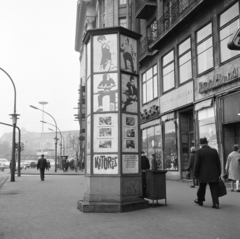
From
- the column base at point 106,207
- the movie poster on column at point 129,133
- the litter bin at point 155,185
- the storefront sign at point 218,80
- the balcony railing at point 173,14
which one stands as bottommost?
the column base at point 106,207

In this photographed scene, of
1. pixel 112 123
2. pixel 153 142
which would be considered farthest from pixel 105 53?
pixel 153 142

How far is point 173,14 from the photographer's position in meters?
22.3

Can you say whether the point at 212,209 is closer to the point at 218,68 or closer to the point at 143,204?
the point at 143,204

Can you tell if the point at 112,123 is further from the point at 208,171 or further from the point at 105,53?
the point at 208,171

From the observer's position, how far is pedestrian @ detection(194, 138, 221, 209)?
9.77m

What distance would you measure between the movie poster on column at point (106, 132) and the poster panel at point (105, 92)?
0.69 feet

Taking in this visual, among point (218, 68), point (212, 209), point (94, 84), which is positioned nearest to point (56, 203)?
Answer: point (94, 84)

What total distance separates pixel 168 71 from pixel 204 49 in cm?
473

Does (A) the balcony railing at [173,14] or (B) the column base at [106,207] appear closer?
(B) the column base at [106,207]

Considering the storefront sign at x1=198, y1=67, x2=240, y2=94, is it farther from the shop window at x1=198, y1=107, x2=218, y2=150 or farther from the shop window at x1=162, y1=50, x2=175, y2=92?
the shop window at x1=162, y1=50, x2=175, y2=92

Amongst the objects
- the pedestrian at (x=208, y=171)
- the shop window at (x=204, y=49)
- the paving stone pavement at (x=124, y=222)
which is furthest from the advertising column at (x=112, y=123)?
the shop window at (x=204, y=49)

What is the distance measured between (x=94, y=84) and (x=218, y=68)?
8955mm

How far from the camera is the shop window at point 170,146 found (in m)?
22.2

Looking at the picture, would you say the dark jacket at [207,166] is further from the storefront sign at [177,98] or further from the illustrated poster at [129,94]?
the storefront sign at [177,98]
